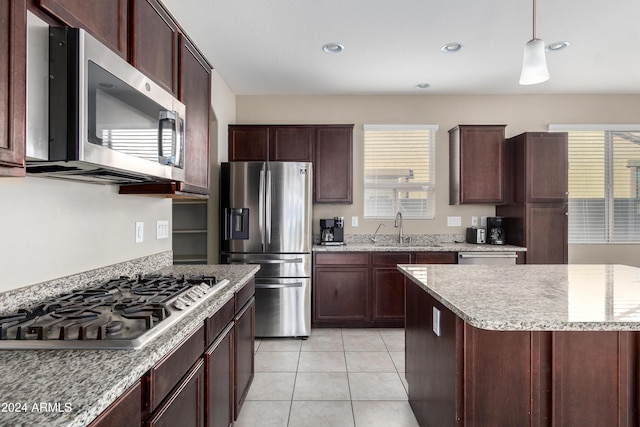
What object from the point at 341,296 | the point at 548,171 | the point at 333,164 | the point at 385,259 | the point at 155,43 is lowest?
the point at 341,296

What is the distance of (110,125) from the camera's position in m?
1.26

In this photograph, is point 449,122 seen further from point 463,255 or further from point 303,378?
point 303,378

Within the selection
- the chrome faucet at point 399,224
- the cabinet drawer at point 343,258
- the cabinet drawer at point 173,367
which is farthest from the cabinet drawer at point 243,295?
the chrome faucet at point 399,224

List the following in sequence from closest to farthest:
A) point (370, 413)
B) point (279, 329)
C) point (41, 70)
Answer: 1. point (41, 70)
2. point (370, 413)
3. point (279, 329)

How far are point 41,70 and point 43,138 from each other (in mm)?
196

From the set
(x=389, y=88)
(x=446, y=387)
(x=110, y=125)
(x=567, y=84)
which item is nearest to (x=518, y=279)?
(x=446, y=387)

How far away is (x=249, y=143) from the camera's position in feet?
13.7

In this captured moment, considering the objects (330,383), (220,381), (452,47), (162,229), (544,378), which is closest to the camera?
(544,378)

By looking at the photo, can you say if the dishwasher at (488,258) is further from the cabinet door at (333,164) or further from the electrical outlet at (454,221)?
the cabinet door at (333,164)

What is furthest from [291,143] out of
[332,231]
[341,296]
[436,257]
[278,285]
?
[436,257]

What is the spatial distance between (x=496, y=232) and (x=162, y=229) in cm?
370

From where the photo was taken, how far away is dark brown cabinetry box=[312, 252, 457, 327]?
3.91 m

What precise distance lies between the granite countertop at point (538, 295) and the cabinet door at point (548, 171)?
5.24ft

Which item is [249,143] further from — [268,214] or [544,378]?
[544,378]
